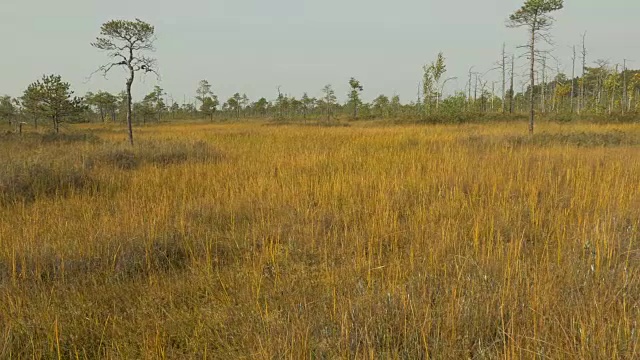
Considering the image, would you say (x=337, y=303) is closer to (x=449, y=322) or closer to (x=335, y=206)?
(x=449, y=322)

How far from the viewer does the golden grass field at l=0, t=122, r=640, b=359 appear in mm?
1634

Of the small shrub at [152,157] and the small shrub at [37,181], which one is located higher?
the small shrub at [152,157]

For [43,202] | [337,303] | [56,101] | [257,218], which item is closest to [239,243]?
[257,218]

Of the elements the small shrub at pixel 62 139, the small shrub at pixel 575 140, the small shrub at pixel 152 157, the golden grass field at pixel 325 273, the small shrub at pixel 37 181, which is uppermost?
the small shrub at pixel 62 139

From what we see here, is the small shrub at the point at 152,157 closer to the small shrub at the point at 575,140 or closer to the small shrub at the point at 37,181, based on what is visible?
the small shrub at the point at 37,181

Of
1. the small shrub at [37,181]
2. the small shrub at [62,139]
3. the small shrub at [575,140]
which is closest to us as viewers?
the small shrub at [37,181]

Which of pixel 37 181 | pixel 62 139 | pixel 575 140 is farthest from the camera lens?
pixel 62 139

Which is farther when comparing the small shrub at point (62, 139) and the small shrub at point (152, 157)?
the small shrub at point (62, 139)

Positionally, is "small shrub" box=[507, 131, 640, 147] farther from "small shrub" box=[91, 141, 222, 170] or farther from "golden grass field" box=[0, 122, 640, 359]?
"small shrub" box=[91, 141, 222, 170]

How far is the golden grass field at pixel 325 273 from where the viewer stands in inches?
64.3

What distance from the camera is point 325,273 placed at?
235cm

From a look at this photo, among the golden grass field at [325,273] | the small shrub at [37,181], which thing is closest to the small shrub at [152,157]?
the small shrub at [37,181]

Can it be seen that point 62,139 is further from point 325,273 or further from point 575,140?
point 575,140

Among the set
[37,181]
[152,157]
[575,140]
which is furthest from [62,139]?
[575,140]
